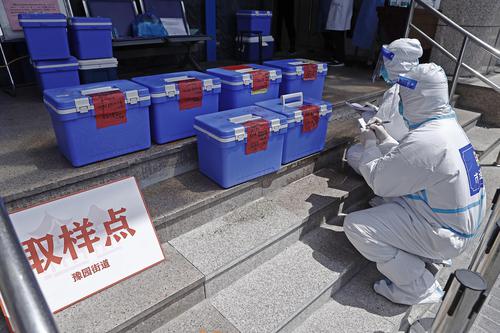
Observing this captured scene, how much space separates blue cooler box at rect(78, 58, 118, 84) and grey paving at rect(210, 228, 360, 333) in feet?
8.27

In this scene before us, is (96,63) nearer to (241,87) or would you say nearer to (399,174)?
(241,87)

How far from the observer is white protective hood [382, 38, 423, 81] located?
2.63m

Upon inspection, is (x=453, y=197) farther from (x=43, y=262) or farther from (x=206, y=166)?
(x=43, y=262)

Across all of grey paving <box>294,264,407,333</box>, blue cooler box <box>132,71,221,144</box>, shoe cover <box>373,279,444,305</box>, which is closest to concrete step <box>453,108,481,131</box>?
shoe cover <box>373,279,444,305</box>

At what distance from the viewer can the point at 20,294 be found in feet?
2.17

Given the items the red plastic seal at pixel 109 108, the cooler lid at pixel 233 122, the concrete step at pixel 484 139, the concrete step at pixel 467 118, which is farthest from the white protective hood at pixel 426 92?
the concrete step at pixel 467 118

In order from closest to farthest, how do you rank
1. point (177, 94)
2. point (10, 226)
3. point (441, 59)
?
point (10, 226), point (177, 94), point (441, 59)

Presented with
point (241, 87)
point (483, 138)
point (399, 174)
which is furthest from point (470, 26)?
point (399, 174)

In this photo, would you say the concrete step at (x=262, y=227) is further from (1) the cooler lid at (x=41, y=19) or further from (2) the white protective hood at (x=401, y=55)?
(1) the cooler lid at (x=41, y=19)

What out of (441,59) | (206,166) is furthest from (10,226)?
(441,59)

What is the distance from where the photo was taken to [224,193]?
2.27 metres

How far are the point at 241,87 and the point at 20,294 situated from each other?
7.20ft

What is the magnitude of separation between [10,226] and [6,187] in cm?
129

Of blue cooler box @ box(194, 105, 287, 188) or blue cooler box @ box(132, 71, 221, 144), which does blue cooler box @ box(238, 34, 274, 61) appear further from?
blue cooler box @ box(194, 105, 287, 188)
